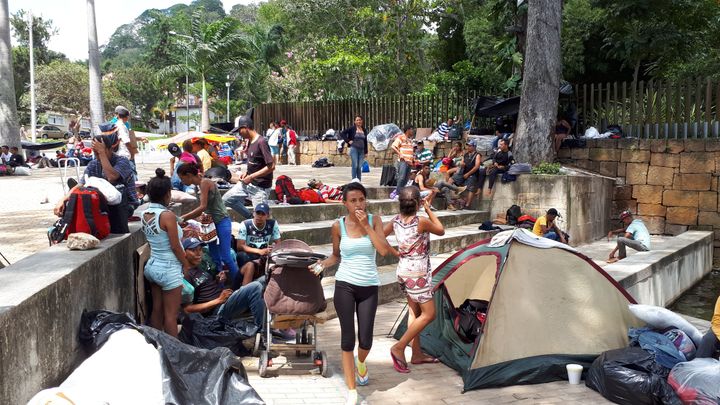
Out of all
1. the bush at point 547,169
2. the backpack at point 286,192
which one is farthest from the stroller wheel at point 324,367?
the bush at point 547,169

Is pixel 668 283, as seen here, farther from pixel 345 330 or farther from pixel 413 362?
pixel 345 330

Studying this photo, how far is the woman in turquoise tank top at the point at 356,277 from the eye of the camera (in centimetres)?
540

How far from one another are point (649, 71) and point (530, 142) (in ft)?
25.2

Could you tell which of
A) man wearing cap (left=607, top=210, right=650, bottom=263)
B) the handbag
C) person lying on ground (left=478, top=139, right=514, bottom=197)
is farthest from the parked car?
the handbag

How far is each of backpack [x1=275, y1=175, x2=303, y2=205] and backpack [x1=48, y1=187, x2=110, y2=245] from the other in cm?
660

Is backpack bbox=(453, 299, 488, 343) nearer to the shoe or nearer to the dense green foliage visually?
the shoe

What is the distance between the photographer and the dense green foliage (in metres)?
18.5

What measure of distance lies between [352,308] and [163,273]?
1.63m

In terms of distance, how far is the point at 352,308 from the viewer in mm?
5434

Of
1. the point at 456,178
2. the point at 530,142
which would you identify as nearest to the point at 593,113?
the point at 530,142

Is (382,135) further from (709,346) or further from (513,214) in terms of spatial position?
(709,346)

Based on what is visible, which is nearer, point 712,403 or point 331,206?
point 712,403

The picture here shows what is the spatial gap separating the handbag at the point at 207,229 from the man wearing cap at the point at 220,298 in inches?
→ 29.4

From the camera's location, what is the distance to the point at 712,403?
214 inches
